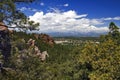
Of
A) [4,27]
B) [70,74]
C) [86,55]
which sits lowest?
[70,74]

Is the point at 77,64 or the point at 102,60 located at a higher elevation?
the point at 102,60

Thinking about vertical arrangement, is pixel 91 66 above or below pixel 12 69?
below

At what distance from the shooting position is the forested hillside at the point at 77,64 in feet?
71.8

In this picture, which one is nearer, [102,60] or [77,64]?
[102,60]

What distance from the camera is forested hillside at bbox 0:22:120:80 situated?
71.8ft

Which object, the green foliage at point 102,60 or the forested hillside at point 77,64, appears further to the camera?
the green foliage at point 102,60

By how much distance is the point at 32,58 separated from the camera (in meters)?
22.5

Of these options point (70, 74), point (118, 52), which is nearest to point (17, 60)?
point (118, 52)

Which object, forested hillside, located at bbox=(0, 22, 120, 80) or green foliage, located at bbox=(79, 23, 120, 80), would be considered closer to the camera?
forested hillside, located at bbox=(0, 22, 120, 80)

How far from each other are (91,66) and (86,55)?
198cm

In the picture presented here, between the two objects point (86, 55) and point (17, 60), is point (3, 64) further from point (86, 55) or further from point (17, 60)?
point (86, 55)

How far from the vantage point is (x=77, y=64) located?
47219 mm

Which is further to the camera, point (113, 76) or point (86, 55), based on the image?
point (86, 55)

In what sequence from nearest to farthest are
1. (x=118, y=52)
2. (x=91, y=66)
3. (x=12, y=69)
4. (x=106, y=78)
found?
(x=12, y=69), (x=106, y=78), (x=118, y=52), (x=91, y=66)
